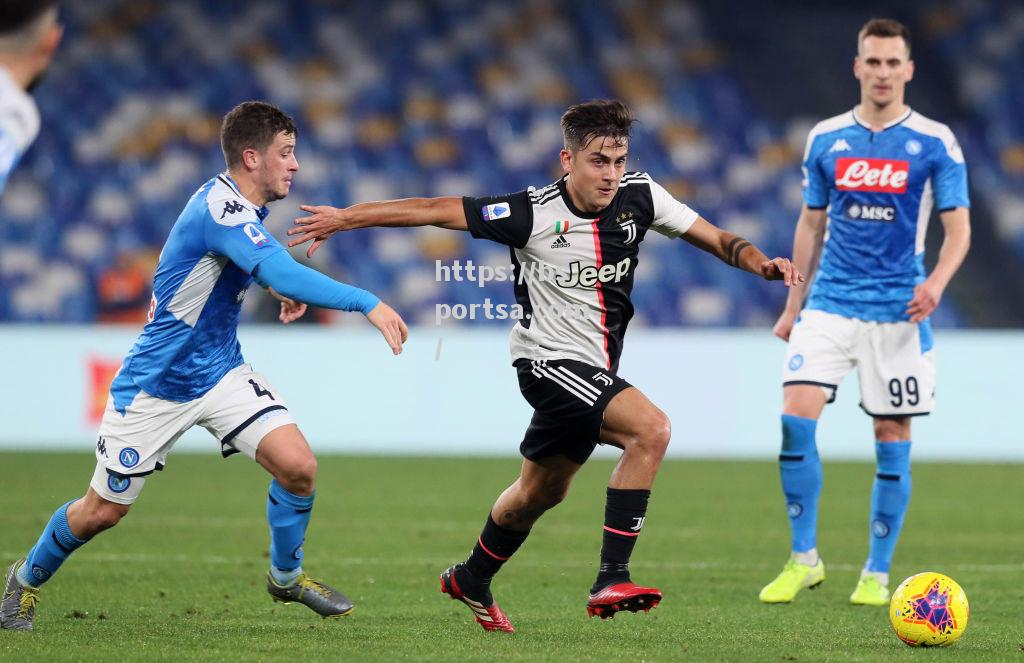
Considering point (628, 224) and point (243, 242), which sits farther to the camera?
point (628, 224)

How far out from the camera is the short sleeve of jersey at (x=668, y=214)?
6.01 metres

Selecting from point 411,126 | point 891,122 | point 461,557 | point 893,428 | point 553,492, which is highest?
point 411,126

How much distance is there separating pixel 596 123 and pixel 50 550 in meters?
2.68

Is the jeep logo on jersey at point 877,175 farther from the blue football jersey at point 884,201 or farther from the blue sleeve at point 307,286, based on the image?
the blue sleeve at point 307,286

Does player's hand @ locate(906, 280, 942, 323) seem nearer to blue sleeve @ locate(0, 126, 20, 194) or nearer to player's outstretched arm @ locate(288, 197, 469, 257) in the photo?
player's outstretched arm @ locate(288, 197, 469, 257)

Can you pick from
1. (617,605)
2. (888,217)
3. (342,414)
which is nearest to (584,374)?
(617,605)

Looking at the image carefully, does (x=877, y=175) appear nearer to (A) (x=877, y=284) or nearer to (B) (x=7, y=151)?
(A) (x=877, y=284)

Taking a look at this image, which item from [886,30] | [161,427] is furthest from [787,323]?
[161,427]

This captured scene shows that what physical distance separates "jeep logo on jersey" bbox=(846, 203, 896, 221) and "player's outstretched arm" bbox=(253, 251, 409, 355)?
2899 mm

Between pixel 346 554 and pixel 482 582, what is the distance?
2621 mm

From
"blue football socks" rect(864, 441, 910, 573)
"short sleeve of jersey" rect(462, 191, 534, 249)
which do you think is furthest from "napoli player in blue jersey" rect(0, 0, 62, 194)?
"blue football socks" rect(864, 441, 910, 573)

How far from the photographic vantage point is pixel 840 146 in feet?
24.0

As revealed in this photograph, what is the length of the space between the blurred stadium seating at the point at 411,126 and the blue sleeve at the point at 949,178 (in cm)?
1046

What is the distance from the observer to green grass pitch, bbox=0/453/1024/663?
5426mm
